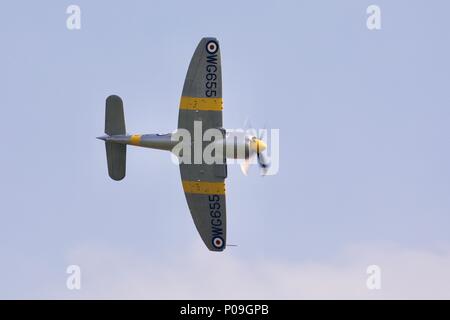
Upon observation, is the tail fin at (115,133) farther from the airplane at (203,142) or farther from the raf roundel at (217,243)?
the raf roundel at (217,243)

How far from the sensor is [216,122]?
43312 millimetres

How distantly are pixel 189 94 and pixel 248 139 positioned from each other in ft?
9.84

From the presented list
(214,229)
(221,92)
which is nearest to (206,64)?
(221,92)

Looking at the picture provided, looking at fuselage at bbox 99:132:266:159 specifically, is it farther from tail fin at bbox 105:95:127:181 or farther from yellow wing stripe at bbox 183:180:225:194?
yellow wing stripe at bbox 183:180:225:194

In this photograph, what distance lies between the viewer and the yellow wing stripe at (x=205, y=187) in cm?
4475

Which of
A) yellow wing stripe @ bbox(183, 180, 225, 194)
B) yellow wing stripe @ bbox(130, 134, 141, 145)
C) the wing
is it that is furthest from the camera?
yellow wing stripe @ bbox(183, 180, 225, 194)

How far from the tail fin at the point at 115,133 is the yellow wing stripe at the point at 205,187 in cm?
266

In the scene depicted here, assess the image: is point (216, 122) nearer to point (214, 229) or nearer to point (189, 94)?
point (189, 94)

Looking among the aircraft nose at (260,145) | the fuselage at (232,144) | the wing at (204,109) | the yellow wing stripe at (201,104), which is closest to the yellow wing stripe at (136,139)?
the fuselage at (232,144)

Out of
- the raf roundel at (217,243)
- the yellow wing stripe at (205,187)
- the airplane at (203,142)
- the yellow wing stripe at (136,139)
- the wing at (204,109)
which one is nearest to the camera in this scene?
the airplane at (203,142)

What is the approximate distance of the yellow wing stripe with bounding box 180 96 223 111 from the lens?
43.5 m

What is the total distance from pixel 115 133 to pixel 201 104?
366 centimetres

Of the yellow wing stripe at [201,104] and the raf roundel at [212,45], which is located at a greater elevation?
the raf roundel at [212,45]

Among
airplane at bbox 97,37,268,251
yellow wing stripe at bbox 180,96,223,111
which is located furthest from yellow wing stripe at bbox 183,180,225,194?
yellow wing stripe at bbox 180,96,223,111
